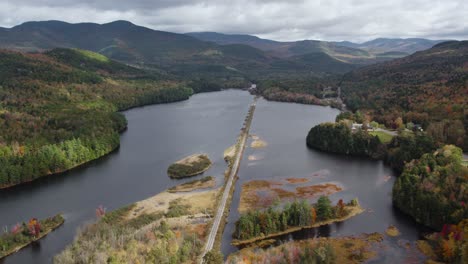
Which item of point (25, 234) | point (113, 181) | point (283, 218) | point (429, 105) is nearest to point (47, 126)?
point (113, 181)

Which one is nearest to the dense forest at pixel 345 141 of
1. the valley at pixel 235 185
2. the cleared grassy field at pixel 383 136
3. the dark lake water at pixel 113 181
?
the valley at pixel 235 185

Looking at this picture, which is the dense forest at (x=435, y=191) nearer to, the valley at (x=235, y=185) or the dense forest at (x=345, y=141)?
the valley at (x=235, y=185)

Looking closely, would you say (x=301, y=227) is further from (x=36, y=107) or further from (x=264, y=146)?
(x=36, y=107)

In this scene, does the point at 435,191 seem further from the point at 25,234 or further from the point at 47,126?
the point at 47,126

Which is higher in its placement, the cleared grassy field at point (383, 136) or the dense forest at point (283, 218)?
the cleared grassy field at point (383, 136)

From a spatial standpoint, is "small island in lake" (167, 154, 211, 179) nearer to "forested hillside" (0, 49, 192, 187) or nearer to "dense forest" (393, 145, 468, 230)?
"forested hillside" (0, 49, 192, 187)
